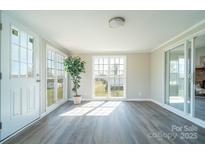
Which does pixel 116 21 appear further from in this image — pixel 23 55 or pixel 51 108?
pixel 51 108

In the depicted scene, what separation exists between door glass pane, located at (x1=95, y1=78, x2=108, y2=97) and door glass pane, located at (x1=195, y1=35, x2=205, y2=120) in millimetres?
3801

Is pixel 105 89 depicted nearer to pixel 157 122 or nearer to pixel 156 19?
pixel 157 122

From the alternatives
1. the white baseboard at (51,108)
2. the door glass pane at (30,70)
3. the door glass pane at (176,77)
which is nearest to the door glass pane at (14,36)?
the door glass pane at (30,70)

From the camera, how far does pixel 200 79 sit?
12.6 ft

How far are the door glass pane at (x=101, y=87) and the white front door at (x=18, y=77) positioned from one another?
3.38m

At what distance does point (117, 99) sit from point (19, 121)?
14.6 feet

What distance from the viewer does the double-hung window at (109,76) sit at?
6.80 metres

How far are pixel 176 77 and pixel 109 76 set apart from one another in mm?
3015

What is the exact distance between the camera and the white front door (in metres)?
2.52

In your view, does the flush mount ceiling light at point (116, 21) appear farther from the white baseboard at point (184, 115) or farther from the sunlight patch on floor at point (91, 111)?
the white baseboard at point (184, 115)

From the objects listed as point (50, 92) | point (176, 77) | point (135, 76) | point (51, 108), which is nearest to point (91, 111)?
point (51, 108)

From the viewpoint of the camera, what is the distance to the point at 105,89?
6801 millimetres
